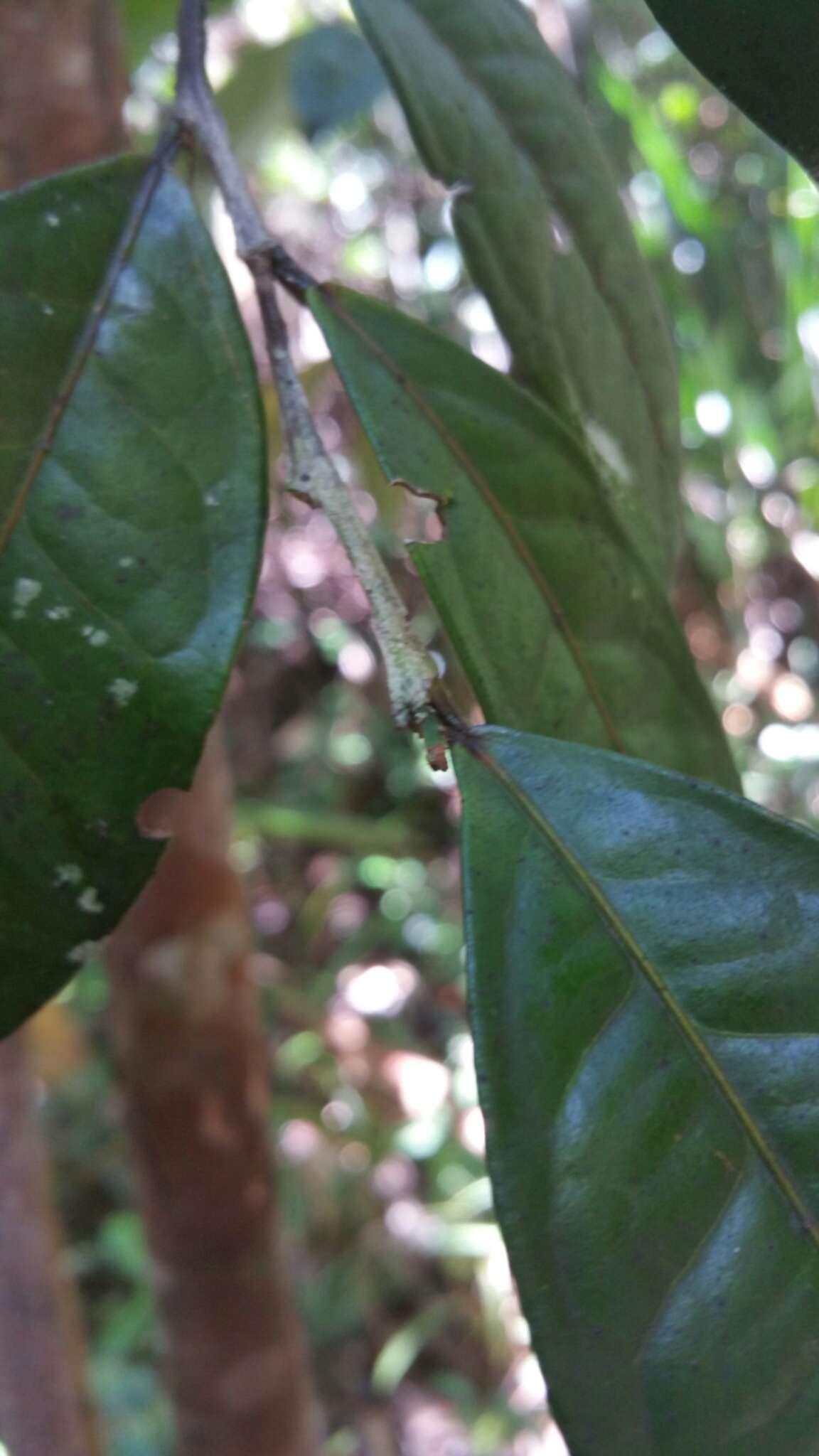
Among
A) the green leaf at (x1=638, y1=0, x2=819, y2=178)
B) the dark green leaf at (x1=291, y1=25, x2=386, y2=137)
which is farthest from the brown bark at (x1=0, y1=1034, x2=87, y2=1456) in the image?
the dark green leaf at (x1=291, y1=25, x2=386, y2=137)

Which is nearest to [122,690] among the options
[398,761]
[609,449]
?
[609,449]

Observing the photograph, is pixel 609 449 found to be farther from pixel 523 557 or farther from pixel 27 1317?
pixel 27 1317

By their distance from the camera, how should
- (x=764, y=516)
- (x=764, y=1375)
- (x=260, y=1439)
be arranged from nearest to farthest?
(x=764, y=1375), (x=260, y=1439), (x=764, y=516)

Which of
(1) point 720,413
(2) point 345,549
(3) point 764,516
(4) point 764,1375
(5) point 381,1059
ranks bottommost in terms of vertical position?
(5) point 381,1059

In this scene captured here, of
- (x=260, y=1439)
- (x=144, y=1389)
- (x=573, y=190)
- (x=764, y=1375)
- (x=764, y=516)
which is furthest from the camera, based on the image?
(x=764, y=516)

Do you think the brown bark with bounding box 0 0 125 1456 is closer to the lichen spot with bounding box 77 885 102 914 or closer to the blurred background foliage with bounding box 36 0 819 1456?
the lichen spot with bounding box 77 885 102 914

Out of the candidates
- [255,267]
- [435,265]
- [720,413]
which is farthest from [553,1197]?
[435,265]

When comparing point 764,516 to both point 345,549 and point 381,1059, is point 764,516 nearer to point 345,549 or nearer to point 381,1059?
point 381,1059

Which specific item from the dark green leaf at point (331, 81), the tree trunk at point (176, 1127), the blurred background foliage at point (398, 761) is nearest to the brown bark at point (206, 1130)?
the tree trunk at point (176, 1127)
